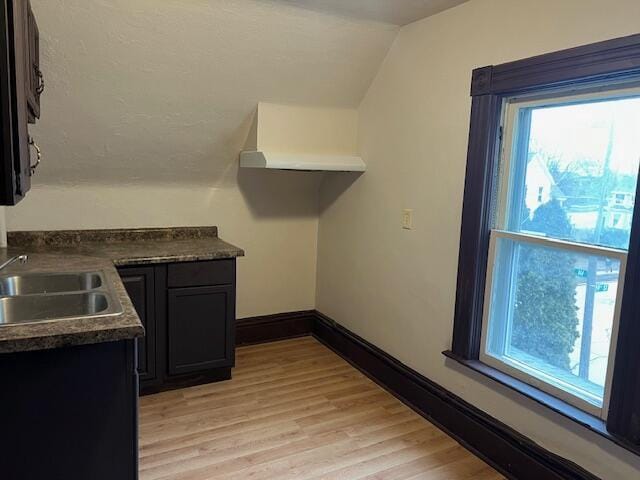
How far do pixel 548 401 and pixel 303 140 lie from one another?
2152 mm

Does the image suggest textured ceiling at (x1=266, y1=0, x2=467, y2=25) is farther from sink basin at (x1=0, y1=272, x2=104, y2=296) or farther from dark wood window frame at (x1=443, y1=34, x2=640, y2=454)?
sink basin at (x1=0, y1=272, x2=104, y2=296)

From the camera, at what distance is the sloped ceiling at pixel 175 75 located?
240 cm

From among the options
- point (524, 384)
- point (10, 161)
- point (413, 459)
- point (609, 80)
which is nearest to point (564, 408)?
point (524, 384)

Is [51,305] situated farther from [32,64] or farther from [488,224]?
[488,224]

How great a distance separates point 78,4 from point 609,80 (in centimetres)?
231

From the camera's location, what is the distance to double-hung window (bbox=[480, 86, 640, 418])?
6.20ft

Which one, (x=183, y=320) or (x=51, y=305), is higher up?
(x=51, y=305)

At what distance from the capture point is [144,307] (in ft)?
9.34

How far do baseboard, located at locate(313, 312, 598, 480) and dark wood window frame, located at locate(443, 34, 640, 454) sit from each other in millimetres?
232

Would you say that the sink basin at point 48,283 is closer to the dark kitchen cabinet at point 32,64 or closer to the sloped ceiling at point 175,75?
the dark kitchen cabinet at point 32,64

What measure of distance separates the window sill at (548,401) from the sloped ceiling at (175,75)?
188cm

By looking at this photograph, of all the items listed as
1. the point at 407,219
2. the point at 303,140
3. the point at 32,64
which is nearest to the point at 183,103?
the point at 303,140

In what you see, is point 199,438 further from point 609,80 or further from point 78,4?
point 609,80

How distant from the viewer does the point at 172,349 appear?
9.71 ft
